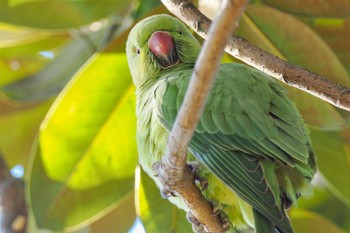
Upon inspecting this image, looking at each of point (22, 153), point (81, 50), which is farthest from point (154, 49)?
point (22, 153)

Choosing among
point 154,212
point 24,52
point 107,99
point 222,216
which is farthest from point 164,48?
point 24,52

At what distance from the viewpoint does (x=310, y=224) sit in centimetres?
374

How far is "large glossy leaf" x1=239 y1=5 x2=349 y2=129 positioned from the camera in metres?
3.24

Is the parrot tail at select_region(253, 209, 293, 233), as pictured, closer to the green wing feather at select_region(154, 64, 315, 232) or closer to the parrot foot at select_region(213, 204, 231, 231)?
the green wing feather at select_region(154, 64, 315, 232)

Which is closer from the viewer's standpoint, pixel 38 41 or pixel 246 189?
pixel 246 189

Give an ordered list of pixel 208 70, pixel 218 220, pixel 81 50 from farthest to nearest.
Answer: pixel 81 50 < pixel 218 220 < pixel 208 70

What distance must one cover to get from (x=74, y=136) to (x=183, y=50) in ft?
1.80

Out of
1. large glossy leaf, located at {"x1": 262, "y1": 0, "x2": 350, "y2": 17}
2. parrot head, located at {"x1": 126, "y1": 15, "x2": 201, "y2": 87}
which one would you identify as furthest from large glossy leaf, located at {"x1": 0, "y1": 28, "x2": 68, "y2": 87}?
large glossy leaf, located at {"x1": 262, "y1": 0, "x2": 350, "y2": 17}

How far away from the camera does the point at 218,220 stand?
2.88 m

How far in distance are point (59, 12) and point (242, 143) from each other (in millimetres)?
1009

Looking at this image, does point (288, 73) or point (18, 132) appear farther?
point (18, 132)

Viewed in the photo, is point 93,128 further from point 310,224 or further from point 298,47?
point 310,224

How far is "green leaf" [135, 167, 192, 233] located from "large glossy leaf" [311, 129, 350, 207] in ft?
1.91

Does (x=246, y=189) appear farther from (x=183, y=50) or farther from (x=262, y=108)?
(x=183, y=50)
